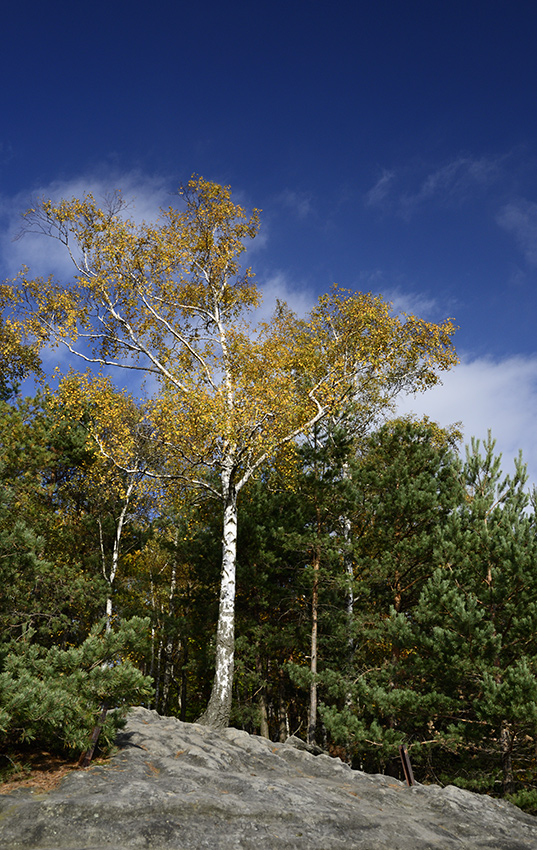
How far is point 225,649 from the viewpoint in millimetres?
11219

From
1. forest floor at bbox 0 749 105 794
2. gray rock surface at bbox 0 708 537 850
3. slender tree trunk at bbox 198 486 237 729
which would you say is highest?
slender tree trunk at bbox 198 486 237 729

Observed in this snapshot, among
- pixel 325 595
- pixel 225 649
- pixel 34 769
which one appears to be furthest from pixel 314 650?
pixel 34 769

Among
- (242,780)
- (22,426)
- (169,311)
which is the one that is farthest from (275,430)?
(242,780)

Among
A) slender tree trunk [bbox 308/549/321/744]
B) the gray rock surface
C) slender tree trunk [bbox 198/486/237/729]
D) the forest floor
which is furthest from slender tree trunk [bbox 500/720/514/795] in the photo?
the forest floor

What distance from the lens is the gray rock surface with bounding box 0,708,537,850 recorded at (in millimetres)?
4461

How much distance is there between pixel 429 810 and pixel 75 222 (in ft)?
49.9

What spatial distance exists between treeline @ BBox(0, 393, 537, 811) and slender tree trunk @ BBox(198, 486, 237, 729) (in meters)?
1.94

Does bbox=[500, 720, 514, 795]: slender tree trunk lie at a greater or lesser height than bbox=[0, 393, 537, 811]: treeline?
lesser

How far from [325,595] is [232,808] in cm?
1099

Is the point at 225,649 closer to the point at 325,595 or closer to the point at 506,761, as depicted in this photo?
the point at 325,595

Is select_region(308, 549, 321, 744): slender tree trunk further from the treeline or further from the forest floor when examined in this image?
the forest floor

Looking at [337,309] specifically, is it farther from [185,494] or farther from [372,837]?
[372,837]

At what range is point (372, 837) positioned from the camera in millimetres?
5328

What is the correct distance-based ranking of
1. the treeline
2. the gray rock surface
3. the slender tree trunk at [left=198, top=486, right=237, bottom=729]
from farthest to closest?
the slender tree trunk at [left=198, top=486, right=237, bottom=729], the treeline, the gray rock surface
